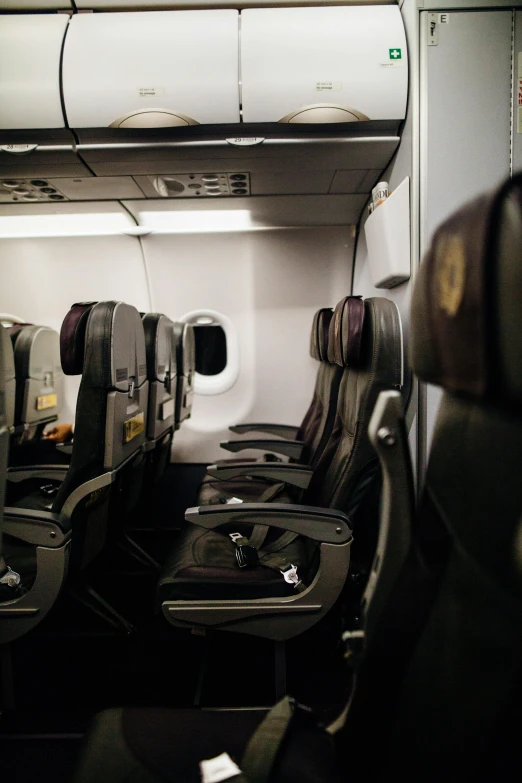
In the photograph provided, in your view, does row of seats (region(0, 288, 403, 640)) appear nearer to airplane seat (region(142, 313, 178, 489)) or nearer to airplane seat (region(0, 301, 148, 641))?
airplane seat (region(0, 301, 148, 641))

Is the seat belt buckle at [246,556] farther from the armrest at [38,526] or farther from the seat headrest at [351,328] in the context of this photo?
the seat headrest at [351,328]

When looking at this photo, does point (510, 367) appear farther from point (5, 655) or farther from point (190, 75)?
point (190, 75)

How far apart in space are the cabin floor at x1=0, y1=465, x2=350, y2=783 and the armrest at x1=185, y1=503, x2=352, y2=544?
1.19ft

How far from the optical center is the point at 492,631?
0.55 metres

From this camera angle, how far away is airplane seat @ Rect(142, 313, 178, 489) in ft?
7.99

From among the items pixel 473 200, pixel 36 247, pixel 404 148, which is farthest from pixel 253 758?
pixel 36 247

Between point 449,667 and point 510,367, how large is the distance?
17.0 inches

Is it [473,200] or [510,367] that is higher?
[473,200]

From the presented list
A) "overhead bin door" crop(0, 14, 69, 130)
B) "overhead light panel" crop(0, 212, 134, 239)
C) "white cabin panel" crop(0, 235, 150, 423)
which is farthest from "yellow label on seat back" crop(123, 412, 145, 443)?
"overhead light panel" crop(0, 212, 134, 239)

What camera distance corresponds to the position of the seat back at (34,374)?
9.66 ft

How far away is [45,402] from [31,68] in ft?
6.62

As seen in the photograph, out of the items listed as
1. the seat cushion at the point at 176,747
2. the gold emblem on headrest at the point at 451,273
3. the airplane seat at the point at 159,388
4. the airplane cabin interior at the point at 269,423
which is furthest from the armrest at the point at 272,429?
the gold emblem on headrest at the point at 451,273

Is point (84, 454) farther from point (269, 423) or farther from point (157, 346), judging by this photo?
point (269, 423)

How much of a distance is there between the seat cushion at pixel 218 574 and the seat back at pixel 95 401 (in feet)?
1.30
